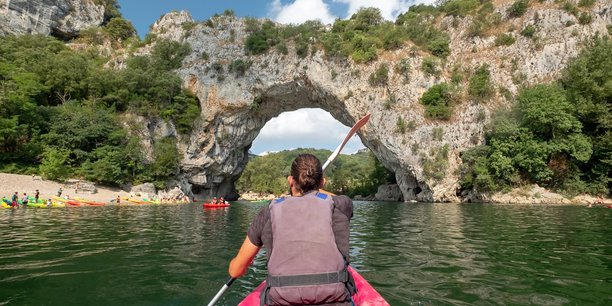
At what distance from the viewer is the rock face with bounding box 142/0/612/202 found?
112 ft

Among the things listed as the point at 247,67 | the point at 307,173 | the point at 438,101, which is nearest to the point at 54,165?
the point at 247,67

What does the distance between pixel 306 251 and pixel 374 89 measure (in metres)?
36.9

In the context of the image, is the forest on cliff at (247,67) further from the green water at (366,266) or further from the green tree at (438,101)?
the green water at (366,266)

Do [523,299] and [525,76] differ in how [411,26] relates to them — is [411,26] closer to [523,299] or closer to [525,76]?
[525,76]

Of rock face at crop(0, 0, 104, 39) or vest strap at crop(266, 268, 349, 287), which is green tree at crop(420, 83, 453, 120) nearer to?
vest strap at crop(266, 268, 349, 287)

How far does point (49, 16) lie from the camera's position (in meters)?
47.4

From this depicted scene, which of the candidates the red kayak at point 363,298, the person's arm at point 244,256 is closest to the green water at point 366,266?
the red kayak at point 363,298

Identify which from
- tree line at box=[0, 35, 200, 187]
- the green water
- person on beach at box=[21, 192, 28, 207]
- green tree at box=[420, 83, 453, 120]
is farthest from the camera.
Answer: green tree at box=[420, 83, 453, 120]

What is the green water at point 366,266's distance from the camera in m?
4.66

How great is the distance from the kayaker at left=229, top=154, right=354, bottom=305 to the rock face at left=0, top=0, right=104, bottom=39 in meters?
55.3

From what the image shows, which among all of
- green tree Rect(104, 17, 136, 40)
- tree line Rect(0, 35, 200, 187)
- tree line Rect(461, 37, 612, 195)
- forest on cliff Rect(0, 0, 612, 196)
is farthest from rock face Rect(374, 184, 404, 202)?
green tree Rect(104, 17, 136, 40)

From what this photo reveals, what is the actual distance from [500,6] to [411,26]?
10511mm

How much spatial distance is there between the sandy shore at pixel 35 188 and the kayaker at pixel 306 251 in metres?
28.1

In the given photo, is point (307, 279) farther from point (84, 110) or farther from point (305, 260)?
point (84, 110)
